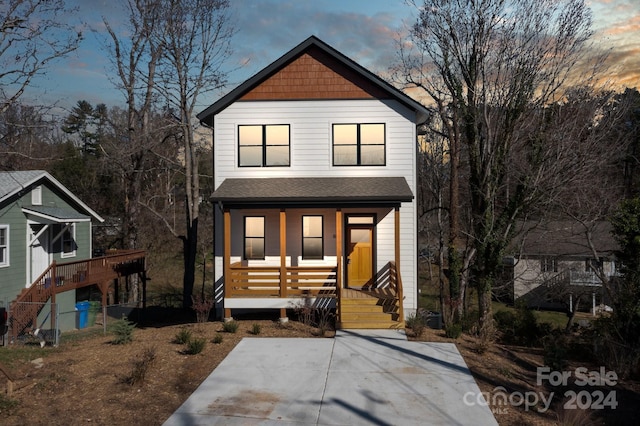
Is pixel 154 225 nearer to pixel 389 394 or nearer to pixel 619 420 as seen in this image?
pixel 389 394

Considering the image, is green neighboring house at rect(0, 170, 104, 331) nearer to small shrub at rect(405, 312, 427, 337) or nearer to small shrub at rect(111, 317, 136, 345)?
small shrub at rect(111, 317, 136, 345)

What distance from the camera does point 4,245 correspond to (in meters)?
18.5

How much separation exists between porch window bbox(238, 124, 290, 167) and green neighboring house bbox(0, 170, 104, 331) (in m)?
8.65

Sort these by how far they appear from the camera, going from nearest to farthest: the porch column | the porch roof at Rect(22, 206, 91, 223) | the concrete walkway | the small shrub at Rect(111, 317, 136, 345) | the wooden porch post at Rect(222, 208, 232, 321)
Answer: the concrete walkway → the small shrub at Rect(111, 317, 136, 345) → the porch column → the wooden porch post at Rect(222, 208, 232, 321) → the porch roof at Rect(22, 206, 91, 223)

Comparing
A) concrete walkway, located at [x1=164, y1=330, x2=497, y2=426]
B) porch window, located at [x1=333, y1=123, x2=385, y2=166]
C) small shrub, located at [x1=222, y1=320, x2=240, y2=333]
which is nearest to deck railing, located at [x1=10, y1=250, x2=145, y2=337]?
small shrub, located at [x1=222, y1=320, x2=240, y2=333]

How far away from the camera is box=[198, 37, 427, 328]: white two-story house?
52.0ft

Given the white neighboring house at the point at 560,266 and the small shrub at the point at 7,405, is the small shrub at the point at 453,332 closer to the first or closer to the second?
the small shrub at the point at 7,405

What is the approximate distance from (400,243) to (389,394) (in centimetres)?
735

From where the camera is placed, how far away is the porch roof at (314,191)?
47.4 ft

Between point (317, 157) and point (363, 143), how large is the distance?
1.59 metres

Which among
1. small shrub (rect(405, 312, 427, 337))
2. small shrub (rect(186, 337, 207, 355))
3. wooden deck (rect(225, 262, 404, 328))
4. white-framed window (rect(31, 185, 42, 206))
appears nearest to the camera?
small shrub (rect(186, 337, 207, 355))

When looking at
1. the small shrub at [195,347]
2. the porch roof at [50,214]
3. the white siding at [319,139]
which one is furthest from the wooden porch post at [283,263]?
the porch roof at [50,214]

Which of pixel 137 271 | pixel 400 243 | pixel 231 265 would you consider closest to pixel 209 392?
pixel 231 265

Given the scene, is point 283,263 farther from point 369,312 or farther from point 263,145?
point 263,145
